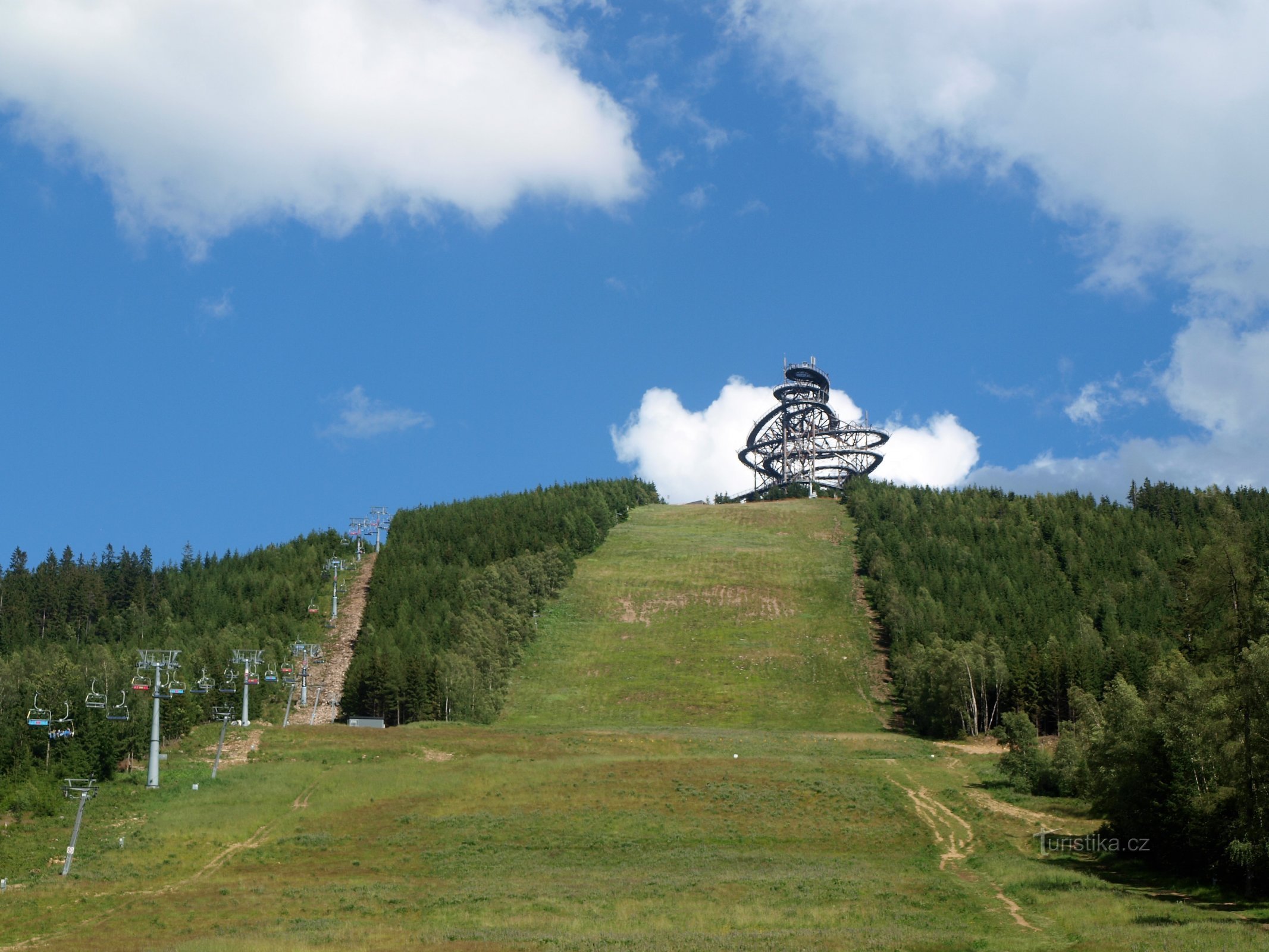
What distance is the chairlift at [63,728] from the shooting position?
75875mm

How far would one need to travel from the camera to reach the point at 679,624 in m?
143

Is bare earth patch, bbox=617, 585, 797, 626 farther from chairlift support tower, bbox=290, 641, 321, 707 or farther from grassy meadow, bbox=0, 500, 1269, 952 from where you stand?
chairlift support tower, bbox=290, 641, 321, 707

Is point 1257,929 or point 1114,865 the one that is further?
point 1114,865

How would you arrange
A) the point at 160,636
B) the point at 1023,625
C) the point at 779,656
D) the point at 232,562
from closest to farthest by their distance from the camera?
the point at 1023,625
the point at 779,656
the point at 160,636
the point at 232,562

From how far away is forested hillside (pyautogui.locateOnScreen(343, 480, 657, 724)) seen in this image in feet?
370

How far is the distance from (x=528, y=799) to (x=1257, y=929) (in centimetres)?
4486

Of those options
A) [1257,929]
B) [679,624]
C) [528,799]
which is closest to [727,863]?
[528,799]

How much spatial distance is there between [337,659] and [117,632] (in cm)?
5046

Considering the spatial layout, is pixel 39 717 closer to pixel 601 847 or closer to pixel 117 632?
pixel 601 847

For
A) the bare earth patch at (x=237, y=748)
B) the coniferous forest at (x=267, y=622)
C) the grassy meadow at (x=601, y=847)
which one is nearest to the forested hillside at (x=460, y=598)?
the coniferous forest at (x=267, y=622)

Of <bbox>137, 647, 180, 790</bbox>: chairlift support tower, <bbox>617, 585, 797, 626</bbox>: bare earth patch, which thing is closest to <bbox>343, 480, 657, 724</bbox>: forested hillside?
<bbox>617, 585, 797, 626</bbox>: bare earth patch

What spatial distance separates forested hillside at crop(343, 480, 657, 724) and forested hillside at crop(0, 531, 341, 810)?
36.8 feet

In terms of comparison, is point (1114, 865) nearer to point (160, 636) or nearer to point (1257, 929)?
→ point (1257, 929)

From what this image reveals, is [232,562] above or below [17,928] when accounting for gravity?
above
